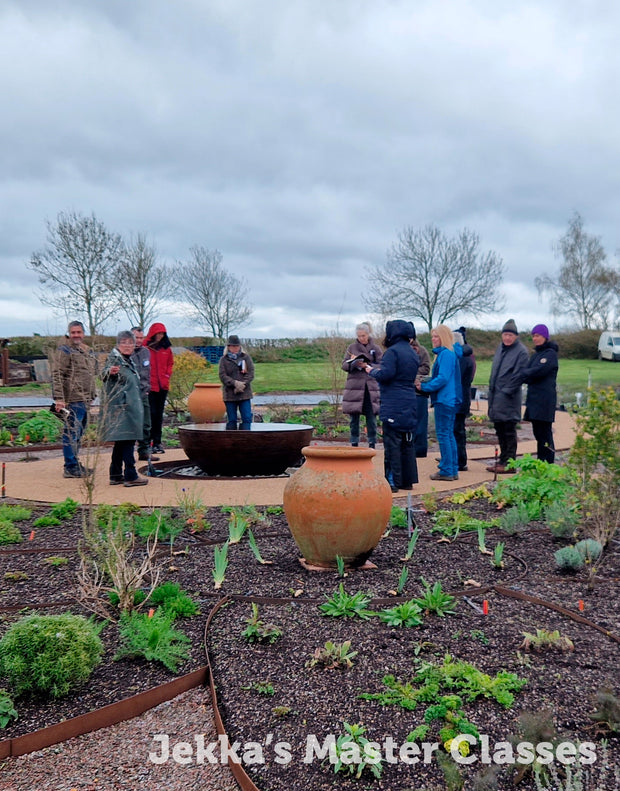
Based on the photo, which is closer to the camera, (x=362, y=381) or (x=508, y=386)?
(x=508, y=386)

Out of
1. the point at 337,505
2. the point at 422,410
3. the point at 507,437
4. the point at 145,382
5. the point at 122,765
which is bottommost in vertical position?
the point at 122,765

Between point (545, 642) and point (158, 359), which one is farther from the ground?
point (158, 359)

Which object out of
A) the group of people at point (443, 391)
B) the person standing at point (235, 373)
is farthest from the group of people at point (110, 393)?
the group of people at point (443, 391)

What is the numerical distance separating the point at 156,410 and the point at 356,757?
26.3 feet

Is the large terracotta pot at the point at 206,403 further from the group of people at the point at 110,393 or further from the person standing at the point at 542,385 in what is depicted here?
the person standing at the point at 542,385

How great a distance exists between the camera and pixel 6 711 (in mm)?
2941

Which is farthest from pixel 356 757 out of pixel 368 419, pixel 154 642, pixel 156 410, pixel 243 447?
pixel 156 410

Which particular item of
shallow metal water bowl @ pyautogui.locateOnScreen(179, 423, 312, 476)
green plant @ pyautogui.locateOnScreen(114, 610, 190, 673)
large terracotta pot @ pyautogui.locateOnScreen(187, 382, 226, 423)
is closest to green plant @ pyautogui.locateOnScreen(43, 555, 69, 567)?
green plant @ pyautogui.locateOnScreen(114, 610, 190, 673)

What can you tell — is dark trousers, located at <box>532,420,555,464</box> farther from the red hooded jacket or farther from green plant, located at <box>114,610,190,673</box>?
green plant, located at <box>114,610,190,673</box>

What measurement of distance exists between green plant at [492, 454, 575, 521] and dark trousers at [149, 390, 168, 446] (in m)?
5.18

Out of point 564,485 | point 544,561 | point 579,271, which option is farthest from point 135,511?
point 579,271

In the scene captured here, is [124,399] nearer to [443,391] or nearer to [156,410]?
[156,410]

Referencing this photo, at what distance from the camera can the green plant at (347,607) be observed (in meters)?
3.79

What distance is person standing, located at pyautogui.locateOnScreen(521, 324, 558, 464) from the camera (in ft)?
26.5
